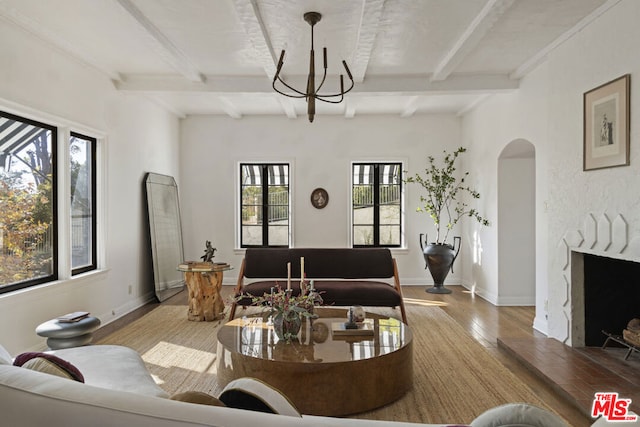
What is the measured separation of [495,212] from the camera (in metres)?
6.21

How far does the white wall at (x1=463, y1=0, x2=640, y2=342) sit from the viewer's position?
329cm

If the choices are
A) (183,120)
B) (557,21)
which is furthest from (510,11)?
(183,120)

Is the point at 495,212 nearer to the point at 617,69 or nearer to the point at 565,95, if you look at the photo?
the point at 565,95

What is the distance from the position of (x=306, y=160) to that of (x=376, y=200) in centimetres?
143

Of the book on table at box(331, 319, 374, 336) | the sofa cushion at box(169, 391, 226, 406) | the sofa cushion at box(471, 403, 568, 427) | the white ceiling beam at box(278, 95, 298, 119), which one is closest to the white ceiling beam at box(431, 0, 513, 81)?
the white ceiling beam at box(278, 95, 298, 119)

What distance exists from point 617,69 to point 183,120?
6462 millimetres

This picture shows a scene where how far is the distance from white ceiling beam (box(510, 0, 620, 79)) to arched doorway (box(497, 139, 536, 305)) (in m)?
1.27

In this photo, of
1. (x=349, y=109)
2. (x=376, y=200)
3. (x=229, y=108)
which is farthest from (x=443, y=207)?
(x=229, y=108)

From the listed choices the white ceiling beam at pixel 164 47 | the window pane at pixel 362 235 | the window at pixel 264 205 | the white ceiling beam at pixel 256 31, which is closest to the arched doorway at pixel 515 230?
the window pane at pixel 362 235

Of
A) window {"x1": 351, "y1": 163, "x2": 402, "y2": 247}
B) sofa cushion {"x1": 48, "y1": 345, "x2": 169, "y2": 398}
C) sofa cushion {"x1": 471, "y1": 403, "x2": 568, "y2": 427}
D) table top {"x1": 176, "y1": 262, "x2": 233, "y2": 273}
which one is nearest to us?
sofa cushion {"x1": 471, "y1": 403, "x2": 568, "y2": 427}

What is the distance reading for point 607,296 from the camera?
4.01 metres

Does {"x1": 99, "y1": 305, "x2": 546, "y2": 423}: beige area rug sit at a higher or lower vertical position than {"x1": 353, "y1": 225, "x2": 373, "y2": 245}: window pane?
lower

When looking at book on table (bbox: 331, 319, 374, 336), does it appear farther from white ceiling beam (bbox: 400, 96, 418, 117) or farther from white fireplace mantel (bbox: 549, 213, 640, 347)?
white ceiling beam (bbox: 400, 96, 418, 117)

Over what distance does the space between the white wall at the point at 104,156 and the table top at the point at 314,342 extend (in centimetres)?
180
